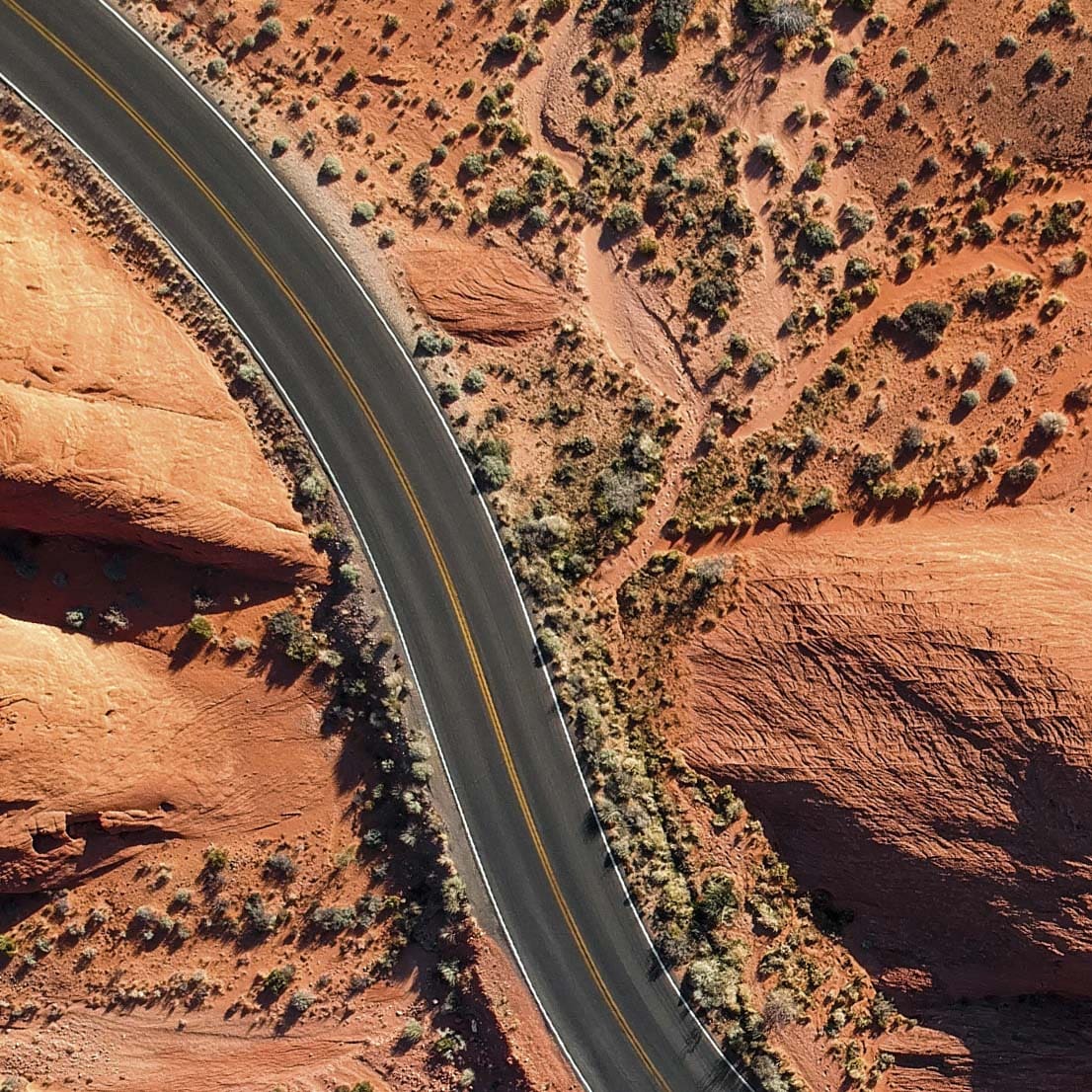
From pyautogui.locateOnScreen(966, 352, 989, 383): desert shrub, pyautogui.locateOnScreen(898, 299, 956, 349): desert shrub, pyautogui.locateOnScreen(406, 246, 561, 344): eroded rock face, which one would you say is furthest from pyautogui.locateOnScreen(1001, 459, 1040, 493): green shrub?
pyautogui.locateOnScreen(406, 246, 561, 344): eroded rock face

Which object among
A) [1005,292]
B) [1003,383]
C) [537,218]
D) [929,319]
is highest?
[537,218]

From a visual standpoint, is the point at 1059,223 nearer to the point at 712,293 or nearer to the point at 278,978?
the point at 712,293

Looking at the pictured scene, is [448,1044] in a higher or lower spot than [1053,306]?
lower

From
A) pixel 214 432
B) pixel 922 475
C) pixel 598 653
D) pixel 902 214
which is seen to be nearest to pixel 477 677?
pixel 598 653

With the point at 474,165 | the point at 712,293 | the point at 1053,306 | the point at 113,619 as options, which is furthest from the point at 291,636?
the point at 1053,306

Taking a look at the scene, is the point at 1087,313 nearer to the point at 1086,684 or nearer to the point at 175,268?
the point at 1086,684

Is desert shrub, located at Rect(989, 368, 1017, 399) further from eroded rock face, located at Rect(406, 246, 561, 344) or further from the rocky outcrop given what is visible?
eroded rock face, located at Rect(406, 246, 561, 344)
